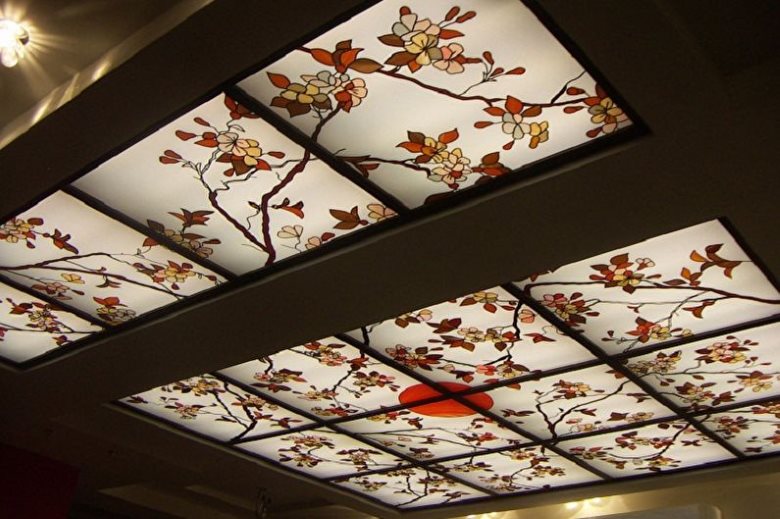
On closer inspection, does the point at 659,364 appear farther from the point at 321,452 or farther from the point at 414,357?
the point at 321,452

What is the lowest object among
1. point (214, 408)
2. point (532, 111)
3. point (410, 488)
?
point (410, 488)

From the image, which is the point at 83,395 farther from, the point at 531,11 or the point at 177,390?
the point at 531,11

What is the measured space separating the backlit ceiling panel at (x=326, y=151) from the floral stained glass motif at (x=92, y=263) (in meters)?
0.01

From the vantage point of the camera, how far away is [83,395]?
4875 millimetres

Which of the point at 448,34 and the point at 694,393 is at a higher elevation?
the point at 448,34

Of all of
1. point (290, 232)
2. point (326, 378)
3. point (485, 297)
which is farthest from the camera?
point (326, 378)

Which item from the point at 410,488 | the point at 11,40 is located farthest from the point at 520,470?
the point at 11,40

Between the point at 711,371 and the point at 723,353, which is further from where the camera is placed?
the point at 711,371

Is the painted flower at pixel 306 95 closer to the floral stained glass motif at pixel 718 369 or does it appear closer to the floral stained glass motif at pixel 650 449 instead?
Answer: the floral stained glass motif at pixel 718 369

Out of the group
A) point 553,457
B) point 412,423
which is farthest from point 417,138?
point 553,457

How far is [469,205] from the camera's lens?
2988mm

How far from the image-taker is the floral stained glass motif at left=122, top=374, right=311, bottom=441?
5117 mm

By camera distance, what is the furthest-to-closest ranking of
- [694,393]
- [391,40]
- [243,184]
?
[694,393], [243,184], [391,40]

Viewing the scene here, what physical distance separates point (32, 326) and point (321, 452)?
2.58m
